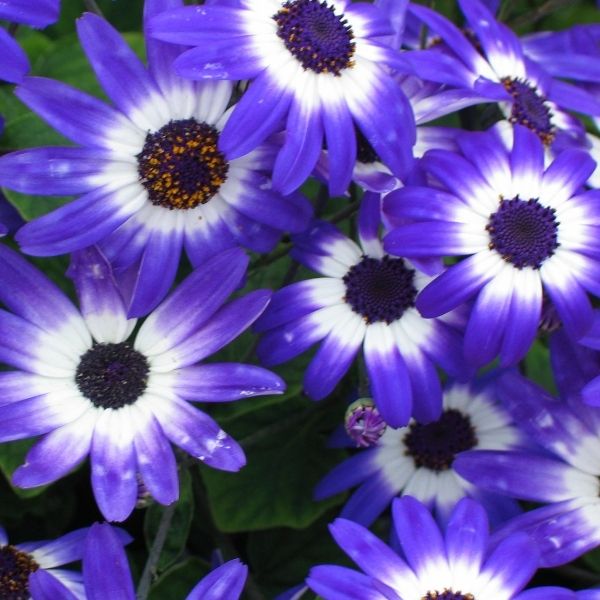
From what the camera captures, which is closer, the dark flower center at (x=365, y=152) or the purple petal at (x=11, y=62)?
the purple petal at (x=11, y=62)

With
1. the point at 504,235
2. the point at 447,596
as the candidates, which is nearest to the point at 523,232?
the point at 504,235

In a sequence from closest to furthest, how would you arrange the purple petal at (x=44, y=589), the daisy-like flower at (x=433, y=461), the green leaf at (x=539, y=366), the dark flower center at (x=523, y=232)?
the purple petal at (x=44, y=589), the dark flower center at (x=523, y=232), the daisy-like flower at (x=433, y=461), the green leaf at (x=539, y=366)

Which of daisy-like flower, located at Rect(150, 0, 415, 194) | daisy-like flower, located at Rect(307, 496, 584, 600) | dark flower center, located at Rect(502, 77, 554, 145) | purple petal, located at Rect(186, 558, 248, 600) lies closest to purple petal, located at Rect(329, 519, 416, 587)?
daisy-like flower, located at Rect(307, 496, 584, 600)

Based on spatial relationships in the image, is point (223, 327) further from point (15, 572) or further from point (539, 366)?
point (539, 366)

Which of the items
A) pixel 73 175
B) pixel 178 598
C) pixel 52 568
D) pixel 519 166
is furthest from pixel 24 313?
pixel 519 166

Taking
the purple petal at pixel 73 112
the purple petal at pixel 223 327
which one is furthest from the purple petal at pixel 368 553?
the purple petal at pixel 73 112

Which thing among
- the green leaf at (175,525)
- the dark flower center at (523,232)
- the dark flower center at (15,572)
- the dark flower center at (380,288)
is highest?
the dark flower center at (523,232)

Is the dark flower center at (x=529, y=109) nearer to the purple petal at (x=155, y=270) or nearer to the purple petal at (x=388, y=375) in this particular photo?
the purple petal at (x=388, y=375)
